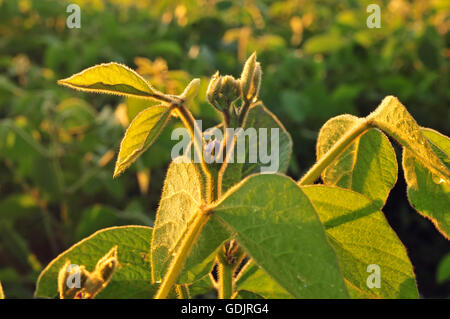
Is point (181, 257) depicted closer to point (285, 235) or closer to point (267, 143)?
point (285, 235)

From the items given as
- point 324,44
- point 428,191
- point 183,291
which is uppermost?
point 324,44

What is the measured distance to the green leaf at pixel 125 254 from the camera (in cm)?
60

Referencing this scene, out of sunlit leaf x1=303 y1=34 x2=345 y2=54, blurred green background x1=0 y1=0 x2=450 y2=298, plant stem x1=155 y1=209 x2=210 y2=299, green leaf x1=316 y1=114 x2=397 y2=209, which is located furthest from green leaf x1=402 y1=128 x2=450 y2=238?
sunlit leaf x1=303 y1=34 x2=345 y2=54

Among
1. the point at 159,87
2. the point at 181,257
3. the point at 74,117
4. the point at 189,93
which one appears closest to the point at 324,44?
the point at 74,117

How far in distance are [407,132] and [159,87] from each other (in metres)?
0.88

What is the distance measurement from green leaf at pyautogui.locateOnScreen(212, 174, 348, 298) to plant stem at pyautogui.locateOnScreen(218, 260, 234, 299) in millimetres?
117

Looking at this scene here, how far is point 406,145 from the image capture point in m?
0.52

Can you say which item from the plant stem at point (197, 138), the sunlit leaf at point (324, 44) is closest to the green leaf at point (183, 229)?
the plant stem at point (197, 138)

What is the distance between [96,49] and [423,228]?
161cm

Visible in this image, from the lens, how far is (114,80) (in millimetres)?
542

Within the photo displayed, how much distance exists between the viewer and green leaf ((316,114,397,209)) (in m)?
0.64

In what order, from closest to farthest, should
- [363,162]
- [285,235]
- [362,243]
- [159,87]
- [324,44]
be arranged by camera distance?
[285,235]
[362,243]
[363,162]
[159,87]
[324,44]

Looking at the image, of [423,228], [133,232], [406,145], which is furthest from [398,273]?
[423,228]

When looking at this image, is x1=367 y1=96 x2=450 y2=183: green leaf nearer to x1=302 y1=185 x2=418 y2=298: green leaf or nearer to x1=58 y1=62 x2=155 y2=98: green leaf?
x1=302 y1=185 x2=418 y2=298: green leaf
